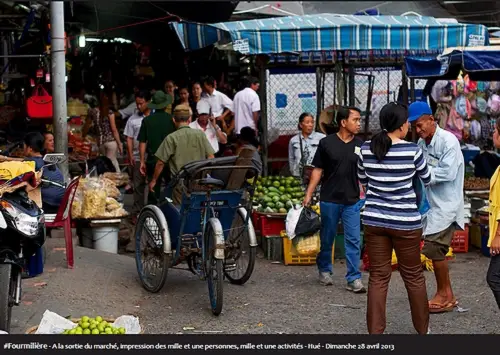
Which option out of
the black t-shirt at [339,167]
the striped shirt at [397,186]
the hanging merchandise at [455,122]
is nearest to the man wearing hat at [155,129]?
the black t-shirt at [339,167]

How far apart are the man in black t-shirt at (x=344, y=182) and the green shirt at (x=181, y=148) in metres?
1.65

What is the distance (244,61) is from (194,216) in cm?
1048

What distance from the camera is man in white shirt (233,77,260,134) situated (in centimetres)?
1391

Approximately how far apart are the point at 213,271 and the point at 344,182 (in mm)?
1733

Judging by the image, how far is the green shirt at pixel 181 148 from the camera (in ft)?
32.1

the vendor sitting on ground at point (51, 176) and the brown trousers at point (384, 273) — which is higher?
the vendor sitting on ground at point (51, 176)

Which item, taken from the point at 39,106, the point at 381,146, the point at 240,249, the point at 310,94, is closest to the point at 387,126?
the point at 381,146

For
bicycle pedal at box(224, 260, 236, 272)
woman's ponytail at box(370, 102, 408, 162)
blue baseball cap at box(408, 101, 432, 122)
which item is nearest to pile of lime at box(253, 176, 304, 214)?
bicycle pedal at box(224, 260, 236, 272)

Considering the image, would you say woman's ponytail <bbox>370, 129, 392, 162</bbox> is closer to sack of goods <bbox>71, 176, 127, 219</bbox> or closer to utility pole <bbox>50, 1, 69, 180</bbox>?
utility pole <bbox>50, 1, 69, 180</bbox>

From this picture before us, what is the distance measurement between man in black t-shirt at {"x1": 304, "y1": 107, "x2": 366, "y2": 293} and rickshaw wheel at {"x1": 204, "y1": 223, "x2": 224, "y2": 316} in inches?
56.9

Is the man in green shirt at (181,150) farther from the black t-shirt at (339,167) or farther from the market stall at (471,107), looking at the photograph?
the market stall at (471,107)

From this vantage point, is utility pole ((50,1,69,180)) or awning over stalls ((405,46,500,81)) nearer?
utility pole ((50,1,69,180))

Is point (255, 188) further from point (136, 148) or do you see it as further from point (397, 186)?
point (397, 186)
